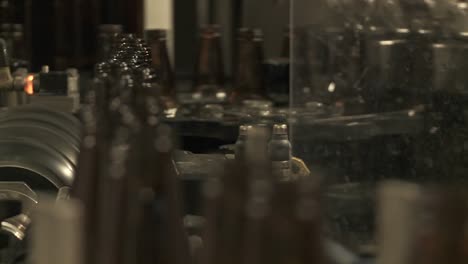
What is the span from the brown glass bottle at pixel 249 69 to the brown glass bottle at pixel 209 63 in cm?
13

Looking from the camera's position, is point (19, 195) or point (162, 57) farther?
point (162, 57)

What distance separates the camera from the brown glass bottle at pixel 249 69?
7.72ft

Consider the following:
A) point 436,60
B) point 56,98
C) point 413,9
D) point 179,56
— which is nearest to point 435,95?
point 436,60

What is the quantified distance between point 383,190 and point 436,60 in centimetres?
96

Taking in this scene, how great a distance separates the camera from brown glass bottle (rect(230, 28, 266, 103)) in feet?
7.72

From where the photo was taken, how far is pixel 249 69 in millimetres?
2367

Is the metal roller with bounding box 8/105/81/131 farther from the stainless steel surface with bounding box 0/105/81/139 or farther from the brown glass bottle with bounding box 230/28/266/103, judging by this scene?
the brown glass bottle with bounding box 230/28/266/103

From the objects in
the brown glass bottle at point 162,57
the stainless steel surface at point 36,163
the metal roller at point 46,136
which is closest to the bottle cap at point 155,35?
the brown glass bottle at point 162,57

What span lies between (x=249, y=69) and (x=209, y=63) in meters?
0.19

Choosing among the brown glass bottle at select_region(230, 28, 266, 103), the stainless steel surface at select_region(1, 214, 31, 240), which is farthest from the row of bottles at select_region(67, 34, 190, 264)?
the brown glass bottle at select_region(230, 28, 266, 103)

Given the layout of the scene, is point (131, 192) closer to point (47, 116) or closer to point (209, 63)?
point (47, 116)

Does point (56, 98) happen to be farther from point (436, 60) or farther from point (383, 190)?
point (383, 190)

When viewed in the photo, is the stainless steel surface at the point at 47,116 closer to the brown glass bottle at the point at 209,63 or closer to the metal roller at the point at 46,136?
the metal roller at the point at 46,136

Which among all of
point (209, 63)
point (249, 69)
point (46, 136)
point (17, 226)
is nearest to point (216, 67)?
point (209, 63)
